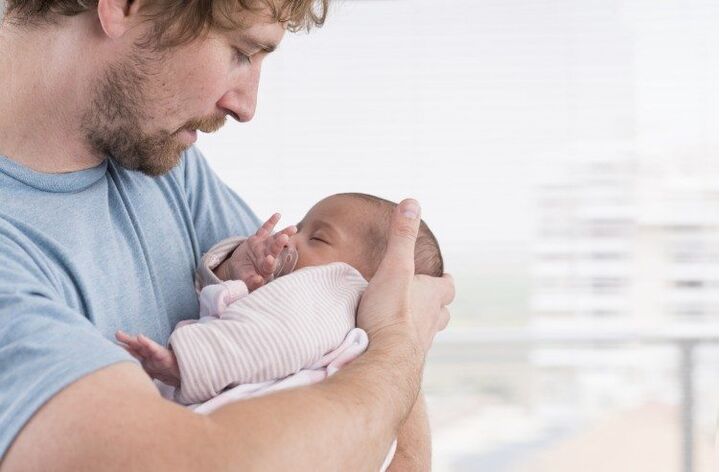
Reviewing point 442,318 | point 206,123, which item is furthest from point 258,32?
point 442,318

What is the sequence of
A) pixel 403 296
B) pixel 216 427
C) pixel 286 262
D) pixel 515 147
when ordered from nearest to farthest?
pixel 216 427
pixel 403 296
pixel 286 262
pixel 515 147

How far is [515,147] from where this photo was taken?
429cm

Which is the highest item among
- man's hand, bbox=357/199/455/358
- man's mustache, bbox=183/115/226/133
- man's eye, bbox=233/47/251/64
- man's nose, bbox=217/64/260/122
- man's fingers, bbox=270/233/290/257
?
man's eye, bbox=233/47/251/64

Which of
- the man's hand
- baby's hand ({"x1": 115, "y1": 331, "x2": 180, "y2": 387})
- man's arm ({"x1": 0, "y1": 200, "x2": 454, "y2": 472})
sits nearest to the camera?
man's arm ({"x1": 0, "y1": 200, "x2": 454, "y2": 472})

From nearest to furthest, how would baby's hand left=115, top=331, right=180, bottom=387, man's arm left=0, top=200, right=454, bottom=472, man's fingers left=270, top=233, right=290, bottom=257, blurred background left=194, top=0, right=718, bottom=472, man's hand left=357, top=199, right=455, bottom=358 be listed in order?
man's arm left=0, top=200, right=454, bottom=472, baby's hand left=115, top=331, right=180, bottom=387, man's hand left=357, top=199, right=455, bottom=358, man's fingers left=270, top=233, right=290, bottom=257, blurred background left=194, top=0, right=718, bottom=472

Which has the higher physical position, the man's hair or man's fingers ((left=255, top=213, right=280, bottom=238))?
the man's hair

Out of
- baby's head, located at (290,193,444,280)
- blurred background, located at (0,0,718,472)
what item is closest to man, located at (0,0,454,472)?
baby's head, located at (290,193,444,280)

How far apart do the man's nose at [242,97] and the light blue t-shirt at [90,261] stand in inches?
6.5

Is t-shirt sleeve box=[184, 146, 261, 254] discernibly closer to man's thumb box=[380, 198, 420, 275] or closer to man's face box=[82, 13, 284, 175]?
man's face box=[82, 13, 284, 175]

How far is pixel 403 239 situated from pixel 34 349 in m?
0.55

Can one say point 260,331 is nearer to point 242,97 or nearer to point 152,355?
point 152,355

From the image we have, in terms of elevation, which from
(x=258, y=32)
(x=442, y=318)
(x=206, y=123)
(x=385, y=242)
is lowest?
(x=442, y=318)

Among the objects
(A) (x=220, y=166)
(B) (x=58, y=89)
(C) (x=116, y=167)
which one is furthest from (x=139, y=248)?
(A) (x=220, y=166)

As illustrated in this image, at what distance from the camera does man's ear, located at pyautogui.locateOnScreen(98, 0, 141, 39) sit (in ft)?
4.04
